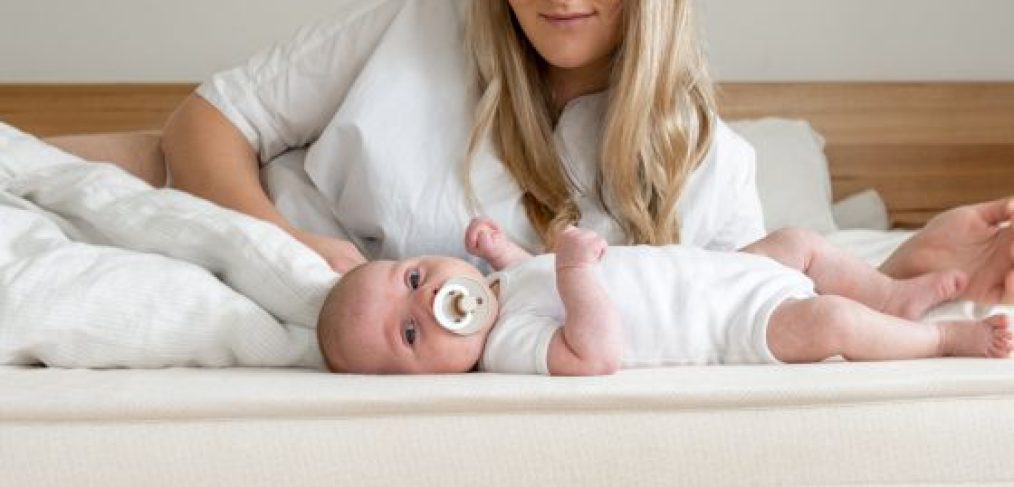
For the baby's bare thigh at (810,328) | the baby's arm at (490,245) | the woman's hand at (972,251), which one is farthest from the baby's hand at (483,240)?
the woman's hand at (972,251)

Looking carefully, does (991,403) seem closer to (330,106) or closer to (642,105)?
(642,105)

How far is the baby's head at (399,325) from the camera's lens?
5.06ft

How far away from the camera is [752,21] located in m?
3.36

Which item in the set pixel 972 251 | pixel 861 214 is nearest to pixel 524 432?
pixel 972 251

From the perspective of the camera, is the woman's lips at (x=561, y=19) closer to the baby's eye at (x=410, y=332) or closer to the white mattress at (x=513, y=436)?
the baby's eye at (x=410, y=332)

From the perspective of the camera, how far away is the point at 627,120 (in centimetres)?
195

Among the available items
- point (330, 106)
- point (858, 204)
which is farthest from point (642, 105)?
point (858, 204)

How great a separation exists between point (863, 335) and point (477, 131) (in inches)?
25.9

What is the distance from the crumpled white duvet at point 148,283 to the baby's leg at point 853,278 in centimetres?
54

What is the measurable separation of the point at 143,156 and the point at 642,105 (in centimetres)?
76

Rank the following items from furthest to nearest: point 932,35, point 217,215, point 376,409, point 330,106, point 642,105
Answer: point 932,35 < point 330,106 < point 642,105 < point 217,215 < point 376,409

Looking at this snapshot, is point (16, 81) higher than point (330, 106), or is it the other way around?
point (330, 106)

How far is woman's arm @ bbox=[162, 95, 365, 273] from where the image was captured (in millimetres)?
2002

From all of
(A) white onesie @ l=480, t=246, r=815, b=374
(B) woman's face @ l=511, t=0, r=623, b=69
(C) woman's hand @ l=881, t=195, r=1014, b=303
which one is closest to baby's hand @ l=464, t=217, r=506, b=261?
(A) white onesie @ l=480, t=246, r=815, b=374
